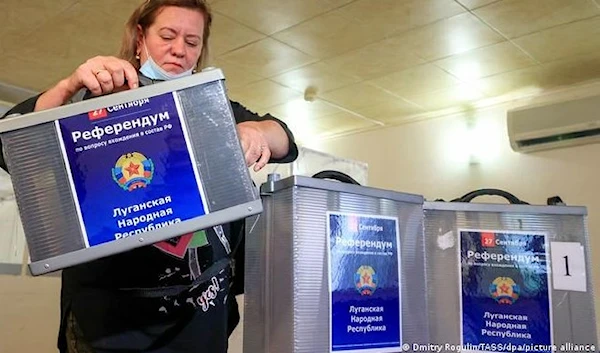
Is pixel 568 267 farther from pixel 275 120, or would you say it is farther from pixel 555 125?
pixel 555 125

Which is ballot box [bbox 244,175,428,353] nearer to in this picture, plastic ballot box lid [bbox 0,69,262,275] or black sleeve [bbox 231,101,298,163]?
black sleeve [bbox 231,101,298,163]

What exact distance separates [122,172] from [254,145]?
17 centimetres

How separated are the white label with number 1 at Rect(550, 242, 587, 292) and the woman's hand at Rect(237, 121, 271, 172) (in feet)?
1.70

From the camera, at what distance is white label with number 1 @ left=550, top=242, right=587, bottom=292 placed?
2.78 feet

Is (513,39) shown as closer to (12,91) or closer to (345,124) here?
(345,124)

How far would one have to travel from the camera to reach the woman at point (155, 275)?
62 cm

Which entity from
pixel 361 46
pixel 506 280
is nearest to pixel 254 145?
pixel 506 280

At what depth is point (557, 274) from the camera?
85 centimetres

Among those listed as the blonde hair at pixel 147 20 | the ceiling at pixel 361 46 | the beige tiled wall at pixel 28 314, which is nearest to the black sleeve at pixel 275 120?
the blonde hair at pixel 147 20

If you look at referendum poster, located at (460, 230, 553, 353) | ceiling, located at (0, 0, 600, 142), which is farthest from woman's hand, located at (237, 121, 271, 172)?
ceiling, located at (0, 0, 600, 142)

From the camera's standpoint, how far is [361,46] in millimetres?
2617

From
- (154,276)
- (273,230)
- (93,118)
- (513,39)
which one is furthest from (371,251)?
(513,39)

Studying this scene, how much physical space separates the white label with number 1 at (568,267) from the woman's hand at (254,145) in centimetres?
52

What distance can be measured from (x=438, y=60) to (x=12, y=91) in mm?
2648
